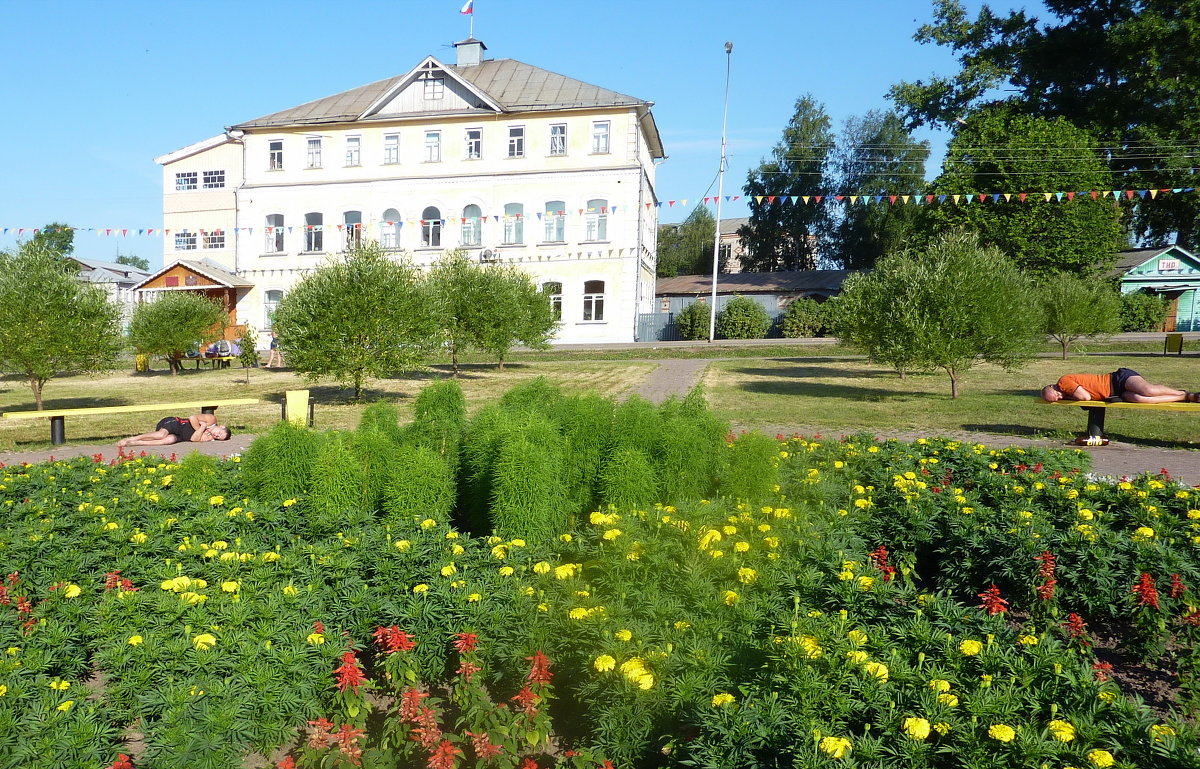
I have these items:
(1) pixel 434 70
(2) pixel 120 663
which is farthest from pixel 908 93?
(2) pixel 120 663

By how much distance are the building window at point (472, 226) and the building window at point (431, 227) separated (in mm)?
1160

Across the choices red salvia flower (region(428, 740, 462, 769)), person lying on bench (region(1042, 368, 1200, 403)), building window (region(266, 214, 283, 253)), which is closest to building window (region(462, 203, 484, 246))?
building window (region(266, 214, 283, 253))

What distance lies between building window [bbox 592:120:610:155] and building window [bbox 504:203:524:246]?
4.10 metres

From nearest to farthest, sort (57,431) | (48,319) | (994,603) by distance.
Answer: (994,603)
(57,431)
(48,319)

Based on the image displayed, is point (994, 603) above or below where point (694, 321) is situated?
below

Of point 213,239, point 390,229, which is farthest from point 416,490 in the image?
point 213,239

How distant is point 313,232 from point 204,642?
3653 cm

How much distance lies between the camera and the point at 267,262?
3734 centimetres

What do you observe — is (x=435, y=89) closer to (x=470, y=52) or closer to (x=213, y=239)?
(x=470, y=52)

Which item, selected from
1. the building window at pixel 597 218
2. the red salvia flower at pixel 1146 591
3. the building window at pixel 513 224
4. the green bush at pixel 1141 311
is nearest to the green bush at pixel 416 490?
the red salvia flower at pixel 1146 591

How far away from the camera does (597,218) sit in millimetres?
34438

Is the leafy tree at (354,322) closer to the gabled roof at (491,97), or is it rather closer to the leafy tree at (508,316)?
the leafy tree at (508,316)

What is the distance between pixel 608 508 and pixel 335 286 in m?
12.9

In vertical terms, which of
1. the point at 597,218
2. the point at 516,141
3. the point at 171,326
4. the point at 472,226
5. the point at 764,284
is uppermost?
the point at 516,141
